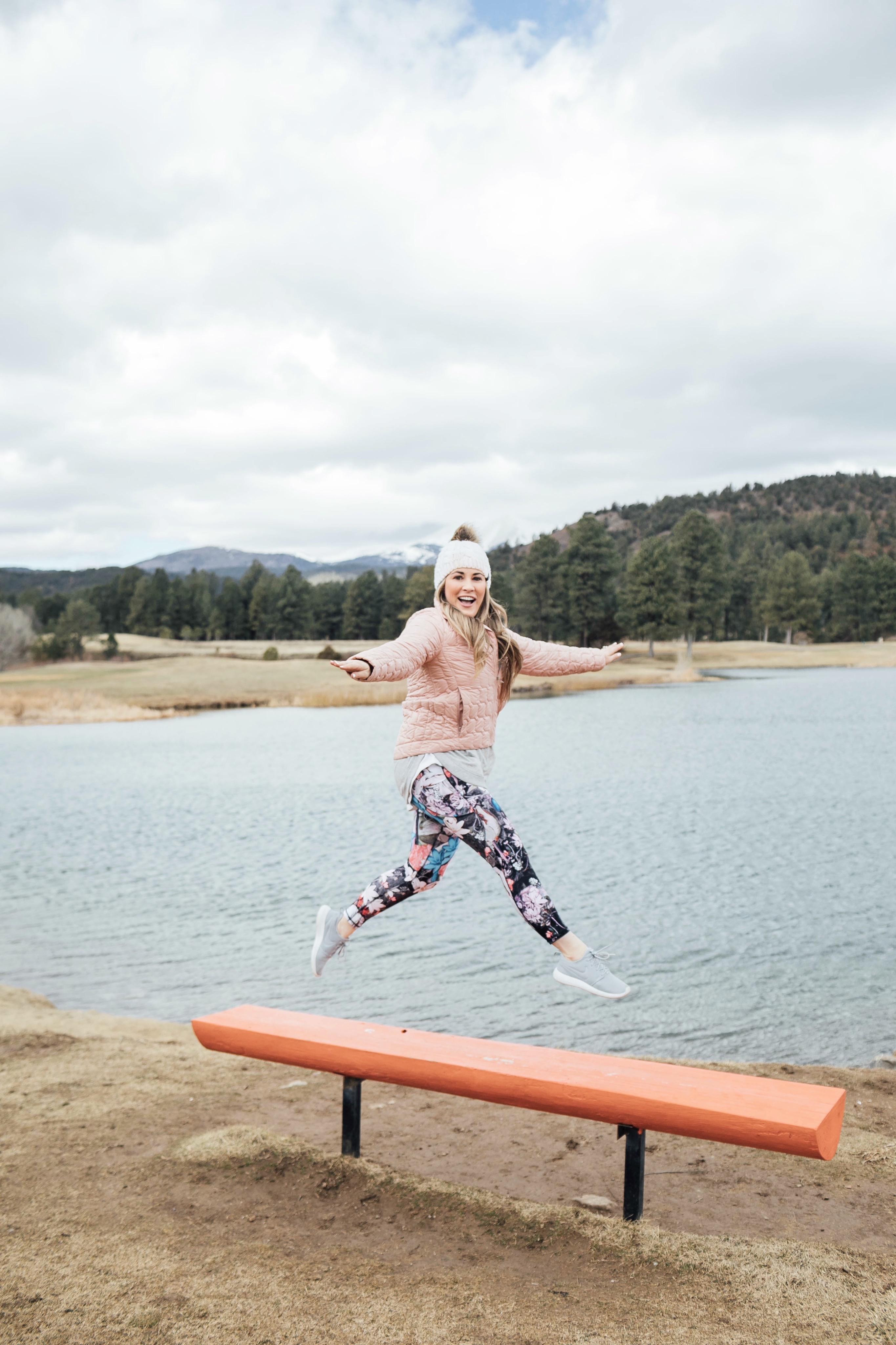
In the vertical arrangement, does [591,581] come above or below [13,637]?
above

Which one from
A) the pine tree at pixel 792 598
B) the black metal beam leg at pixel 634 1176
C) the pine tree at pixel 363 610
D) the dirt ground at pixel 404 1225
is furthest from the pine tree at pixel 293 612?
the black metal beam leg at pixel 634 1176

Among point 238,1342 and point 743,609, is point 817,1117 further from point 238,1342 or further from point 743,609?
point 743,609

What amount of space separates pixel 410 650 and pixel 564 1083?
5.84ft

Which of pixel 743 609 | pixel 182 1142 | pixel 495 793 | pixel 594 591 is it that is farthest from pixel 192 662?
pixel 743 609

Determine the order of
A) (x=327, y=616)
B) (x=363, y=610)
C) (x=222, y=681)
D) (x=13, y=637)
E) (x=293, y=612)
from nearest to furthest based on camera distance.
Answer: (x=13, y=637), (x=222, y=681), (x=363, y=610), (x=293, y=612), (x=327, y=616)

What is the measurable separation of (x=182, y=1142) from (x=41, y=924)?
793 centimetres

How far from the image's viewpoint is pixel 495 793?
818 inches

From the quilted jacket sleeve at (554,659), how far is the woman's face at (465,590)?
0.27 meters

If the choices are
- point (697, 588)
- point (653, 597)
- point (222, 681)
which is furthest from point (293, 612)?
point (222, 681)

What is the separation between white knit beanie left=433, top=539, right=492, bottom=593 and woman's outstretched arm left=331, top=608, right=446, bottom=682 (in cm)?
17

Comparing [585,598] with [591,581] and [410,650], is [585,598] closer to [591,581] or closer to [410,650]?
[591,581]

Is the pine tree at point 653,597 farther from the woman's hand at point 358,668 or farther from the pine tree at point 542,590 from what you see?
the woman's hand at point 358,668

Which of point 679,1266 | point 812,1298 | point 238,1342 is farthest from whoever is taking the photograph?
point 679,1266

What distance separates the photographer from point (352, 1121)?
190 inches
